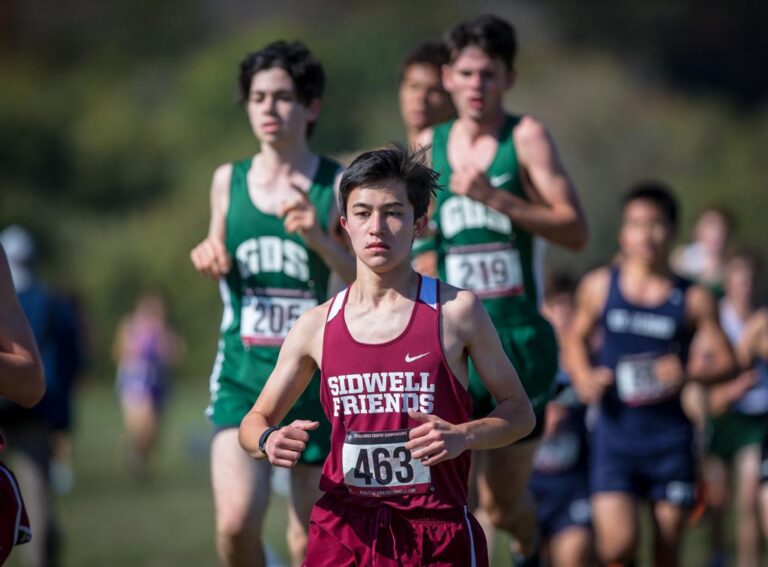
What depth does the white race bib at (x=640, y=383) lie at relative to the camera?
8.36m

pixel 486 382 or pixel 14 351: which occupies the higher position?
pixel 14 351

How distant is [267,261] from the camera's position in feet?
22.2

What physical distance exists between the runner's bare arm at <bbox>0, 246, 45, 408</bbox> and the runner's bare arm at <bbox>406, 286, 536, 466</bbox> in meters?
1.30

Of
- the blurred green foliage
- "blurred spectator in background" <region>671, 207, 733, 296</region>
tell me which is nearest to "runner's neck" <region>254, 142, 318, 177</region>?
"blurred spectator in background" <region>671, 207, 733, 296</region>

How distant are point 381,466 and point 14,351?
130cm

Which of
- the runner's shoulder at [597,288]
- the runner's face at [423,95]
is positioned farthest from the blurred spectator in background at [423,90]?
the runner's shoulder at [597,288]

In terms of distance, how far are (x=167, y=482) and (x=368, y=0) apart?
111 ft

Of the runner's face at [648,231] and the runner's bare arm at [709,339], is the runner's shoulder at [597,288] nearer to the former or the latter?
the runner's face at [648,231]

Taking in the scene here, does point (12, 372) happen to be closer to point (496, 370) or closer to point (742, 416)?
point (496, 370)

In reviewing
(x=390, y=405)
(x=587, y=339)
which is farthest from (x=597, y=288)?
(x=390, y=405)

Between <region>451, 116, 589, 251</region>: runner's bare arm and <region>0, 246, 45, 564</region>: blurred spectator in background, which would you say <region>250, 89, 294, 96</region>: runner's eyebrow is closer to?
<region>451, 116, 589, 251</region>: runner's bare arm

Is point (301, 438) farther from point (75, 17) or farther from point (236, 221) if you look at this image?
point (75, 17)

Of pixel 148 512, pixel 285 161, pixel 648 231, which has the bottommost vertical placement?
pixel 148 512

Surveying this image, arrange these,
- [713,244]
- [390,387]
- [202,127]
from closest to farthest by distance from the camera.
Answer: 1. [390,387]
2. [713,244]
3. [202,127]
